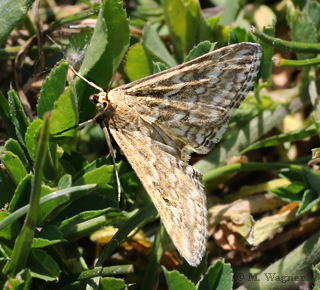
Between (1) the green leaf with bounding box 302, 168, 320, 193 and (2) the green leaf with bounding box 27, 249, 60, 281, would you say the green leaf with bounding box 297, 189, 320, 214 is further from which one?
(2) the green leaf with bounding box 27, 249, 60, 281

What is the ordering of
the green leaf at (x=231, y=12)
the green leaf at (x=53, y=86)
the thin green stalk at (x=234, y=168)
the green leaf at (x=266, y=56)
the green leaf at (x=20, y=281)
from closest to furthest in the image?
the green leaf at (x=20, y=281) → the green leaf at (x=53, y=86) → the green leaf at (x=266, y=56) → the thin green stalk at (x=234, y=168) → the green leaf at (x=231, y=12)

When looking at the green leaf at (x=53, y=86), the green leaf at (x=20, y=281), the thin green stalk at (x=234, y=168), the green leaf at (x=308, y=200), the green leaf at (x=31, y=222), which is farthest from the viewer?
the thin green stalk at (x=234, y=168)

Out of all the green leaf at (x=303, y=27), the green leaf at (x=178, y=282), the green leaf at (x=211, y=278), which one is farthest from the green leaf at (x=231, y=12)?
the green leaf at (x=178, y=282)

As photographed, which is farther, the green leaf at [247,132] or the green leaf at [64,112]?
the green leaf at [247,132]

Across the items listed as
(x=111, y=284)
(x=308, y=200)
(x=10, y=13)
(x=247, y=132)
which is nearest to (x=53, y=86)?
(x=10, y=13)

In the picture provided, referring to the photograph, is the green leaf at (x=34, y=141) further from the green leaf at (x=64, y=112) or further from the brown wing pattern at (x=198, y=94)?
the brown wing pattern at (x=198, y=94)

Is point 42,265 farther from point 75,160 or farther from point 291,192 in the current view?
point 291,192

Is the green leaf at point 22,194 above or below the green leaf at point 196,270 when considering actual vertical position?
above

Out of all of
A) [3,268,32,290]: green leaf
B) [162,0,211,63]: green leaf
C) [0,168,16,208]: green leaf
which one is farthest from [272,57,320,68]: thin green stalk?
[3,268,32,290]: green leaf
